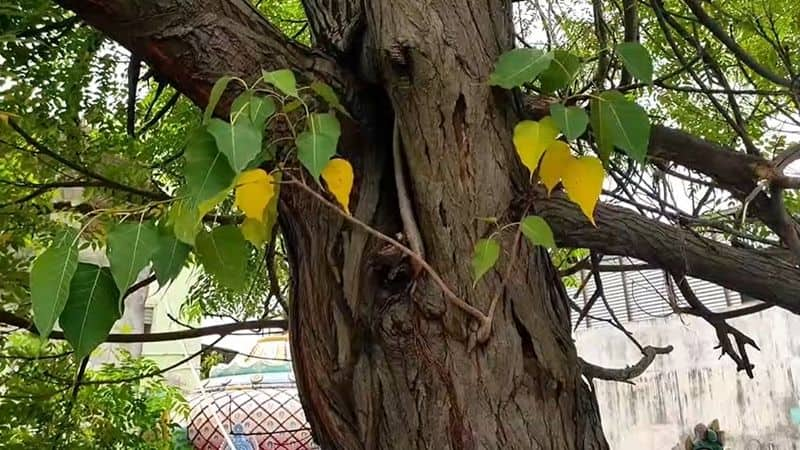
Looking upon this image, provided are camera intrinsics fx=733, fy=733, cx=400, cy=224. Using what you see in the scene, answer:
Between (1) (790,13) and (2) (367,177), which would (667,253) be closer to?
(2) (367,177)

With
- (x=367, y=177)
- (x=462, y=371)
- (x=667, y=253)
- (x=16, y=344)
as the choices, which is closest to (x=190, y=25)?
(x=367, y=177)

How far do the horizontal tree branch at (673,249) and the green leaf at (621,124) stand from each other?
135mm

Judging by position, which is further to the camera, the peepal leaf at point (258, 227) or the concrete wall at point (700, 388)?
the concrete wall at point (700, 388)

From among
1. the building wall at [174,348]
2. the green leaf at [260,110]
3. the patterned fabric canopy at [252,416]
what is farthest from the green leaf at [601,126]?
the building wall at [174,348]

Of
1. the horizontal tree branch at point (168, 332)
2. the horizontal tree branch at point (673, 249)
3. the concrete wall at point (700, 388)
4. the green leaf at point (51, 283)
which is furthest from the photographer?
the concrete wall at point (700, 388)

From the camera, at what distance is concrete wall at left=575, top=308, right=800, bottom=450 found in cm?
242

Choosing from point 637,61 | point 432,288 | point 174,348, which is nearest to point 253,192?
point 432,288

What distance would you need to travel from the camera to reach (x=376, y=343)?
0.54 metres

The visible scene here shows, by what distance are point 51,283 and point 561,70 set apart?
34cm

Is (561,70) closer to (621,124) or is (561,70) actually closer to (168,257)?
(621,124)

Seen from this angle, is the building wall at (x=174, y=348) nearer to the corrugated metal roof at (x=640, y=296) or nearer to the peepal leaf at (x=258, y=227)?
the corrugated metal roof at (x=640, y=296)

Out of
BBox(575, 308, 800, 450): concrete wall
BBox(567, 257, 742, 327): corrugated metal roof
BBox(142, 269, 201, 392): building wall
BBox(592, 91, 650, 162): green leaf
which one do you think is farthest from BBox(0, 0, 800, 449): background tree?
BBox(142, 269, 201, 392): building wall

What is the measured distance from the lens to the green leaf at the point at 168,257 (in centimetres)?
43

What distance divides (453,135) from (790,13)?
1.03 metres
